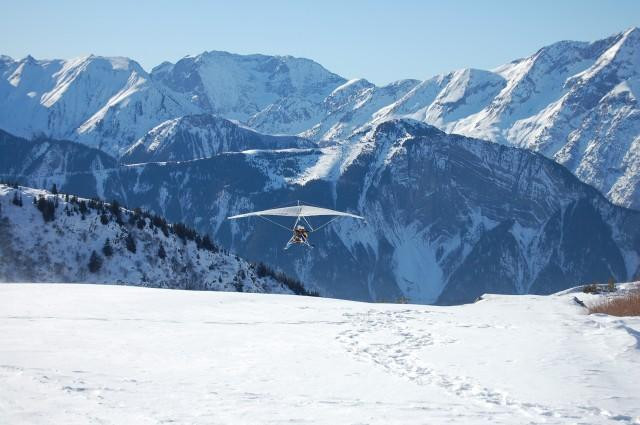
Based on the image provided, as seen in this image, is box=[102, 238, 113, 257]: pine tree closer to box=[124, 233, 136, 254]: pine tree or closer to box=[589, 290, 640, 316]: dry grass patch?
box=[124, 233, 136, 254]: pine tree

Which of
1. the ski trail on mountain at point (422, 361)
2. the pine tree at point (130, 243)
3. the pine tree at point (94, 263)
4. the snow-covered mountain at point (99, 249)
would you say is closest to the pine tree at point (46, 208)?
the snow-covered mountain at point (99, 249)

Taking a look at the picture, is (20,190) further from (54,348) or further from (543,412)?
(543,412)

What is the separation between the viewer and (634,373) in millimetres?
21297

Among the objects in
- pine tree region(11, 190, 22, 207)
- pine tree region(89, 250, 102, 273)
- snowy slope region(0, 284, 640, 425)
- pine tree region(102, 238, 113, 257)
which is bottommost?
pine tree region(89, 250, 102, 273)

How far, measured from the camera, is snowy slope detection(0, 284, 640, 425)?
17594 millimetres

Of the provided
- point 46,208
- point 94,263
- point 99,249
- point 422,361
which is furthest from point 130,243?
point 422,361

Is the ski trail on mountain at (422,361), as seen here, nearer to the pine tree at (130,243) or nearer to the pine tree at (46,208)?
the pine tree at (130,243)

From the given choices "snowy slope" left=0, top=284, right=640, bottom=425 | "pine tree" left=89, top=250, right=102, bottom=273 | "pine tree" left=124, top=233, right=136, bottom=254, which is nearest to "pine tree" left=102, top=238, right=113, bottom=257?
"pine tree" left=89, top=250, right=102, bottom=273

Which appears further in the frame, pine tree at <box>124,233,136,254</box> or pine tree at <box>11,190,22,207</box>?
pine tree at <box>11,190,22,207</box>

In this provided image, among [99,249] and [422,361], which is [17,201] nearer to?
[99,249]

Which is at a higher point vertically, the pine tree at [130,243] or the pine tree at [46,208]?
the pine tree at [46,208]

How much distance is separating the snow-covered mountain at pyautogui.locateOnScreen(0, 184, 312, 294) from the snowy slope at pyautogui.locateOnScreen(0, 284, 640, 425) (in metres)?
81.3

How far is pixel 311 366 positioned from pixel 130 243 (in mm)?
103963

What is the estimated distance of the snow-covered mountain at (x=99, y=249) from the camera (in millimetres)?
113812
